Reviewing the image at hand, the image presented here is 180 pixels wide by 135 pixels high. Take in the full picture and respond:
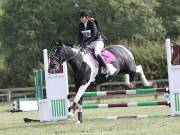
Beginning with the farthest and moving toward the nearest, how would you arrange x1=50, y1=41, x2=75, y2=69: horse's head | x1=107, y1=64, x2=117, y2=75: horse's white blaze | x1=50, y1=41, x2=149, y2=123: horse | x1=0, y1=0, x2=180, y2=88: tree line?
1. x1=0, y1=0, x2=180, y2=88: tree line
2. x1=107, y1=64, x2=117, y2=75: horse's white blaze
3. x1=50, y1=41, x2=149, y2=123: horse
4. x1=50, y1=41, x2=75, y2=69: horse's head

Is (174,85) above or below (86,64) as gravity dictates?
below

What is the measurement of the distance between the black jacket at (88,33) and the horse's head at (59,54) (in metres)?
0.47

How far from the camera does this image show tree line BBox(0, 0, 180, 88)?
156 feet

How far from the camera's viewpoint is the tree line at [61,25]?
156 ft

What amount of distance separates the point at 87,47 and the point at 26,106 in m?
9.31

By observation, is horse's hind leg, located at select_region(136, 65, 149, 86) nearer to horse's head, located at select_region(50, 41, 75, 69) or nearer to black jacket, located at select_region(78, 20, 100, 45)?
black jacket, located at select_region(78, 20, 100, 45)

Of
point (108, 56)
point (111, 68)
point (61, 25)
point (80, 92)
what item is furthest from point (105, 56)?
point (61, 25)

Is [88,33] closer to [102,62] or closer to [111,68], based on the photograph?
[102,62]

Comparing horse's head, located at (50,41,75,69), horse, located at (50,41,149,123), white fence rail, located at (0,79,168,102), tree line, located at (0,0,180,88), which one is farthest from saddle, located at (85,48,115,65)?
tree line, located at (0,0,180,88)

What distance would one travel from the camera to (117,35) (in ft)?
159

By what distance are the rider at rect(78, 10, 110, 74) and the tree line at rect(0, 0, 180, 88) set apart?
31787 mm

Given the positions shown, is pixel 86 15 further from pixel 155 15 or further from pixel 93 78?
pixel 155 15

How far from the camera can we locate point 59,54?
13133mm

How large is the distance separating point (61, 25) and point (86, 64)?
124 ft
